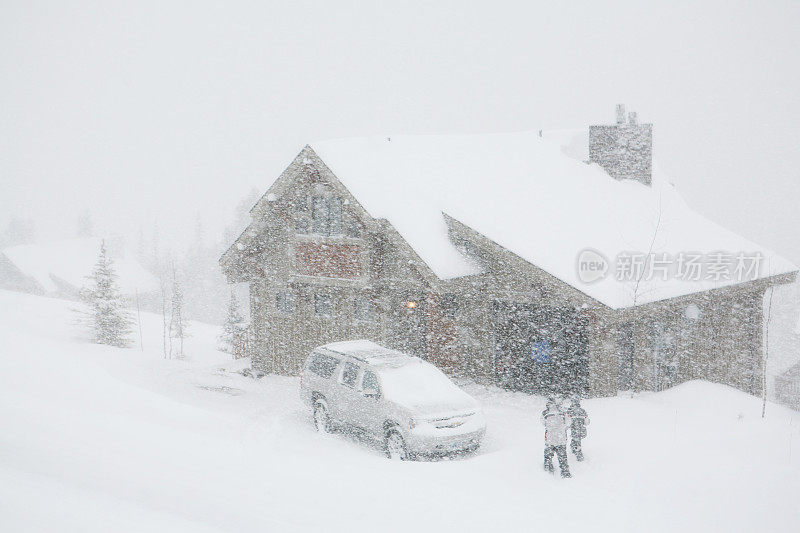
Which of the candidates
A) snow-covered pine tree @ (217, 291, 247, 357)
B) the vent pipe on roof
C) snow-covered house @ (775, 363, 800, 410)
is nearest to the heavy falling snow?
the vent pipe on roof

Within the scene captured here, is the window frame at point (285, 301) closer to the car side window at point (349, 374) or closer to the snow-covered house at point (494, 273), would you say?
the snow-covered house at point (494, 273)

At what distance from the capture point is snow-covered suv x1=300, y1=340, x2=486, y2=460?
11.4m

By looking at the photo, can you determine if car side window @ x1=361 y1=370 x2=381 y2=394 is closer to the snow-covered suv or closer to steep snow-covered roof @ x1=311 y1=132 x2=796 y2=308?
the snow-covered suv

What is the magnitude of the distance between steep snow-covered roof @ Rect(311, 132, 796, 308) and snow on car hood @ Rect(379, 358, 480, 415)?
3.93m

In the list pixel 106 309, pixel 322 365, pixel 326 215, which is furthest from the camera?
pixel 106 309

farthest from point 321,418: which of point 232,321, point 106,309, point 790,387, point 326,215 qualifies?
point 790,387

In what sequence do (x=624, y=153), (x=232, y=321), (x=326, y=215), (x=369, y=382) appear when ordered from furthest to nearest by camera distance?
(x=232, y=321) → (x=624, y=153) → (x=326, y=215) → (x=369, y=382)

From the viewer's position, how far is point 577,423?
10633mm

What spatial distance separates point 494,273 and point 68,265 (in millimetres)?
60294

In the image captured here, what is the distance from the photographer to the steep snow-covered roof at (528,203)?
55.0 feet

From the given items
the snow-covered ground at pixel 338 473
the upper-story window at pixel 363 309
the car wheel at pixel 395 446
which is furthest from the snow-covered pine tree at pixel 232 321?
the car wheel at pixel 395 446

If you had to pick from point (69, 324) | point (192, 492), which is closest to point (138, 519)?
point (192, 492)

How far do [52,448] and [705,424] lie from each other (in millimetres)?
11787

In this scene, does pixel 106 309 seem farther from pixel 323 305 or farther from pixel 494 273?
pixel 494 273
